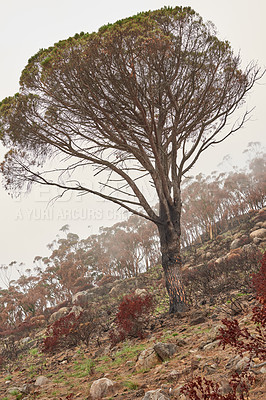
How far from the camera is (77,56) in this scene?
611 cm

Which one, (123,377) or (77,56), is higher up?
(77,56)

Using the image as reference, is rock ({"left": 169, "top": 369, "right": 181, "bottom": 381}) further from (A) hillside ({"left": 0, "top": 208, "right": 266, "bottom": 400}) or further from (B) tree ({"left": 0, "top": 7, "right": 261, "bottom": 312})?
(B) tree ({"left": 0, "top": 7, "right": 261, "bottom": 312})

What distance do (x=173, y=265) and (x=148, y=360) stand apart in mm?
3440

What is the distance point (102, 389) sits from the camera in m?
2.95

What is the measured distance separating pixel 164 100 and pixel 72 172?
3.44 m

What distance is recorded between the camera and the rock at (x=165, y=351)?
351cm

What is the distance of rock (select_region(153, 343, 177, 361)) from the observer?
11.5 feet

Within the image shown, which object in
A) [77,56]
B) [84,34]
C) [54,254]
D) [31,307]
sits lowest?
[31,307]

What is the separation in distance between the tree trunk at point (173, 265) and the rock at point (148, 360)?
2938mm

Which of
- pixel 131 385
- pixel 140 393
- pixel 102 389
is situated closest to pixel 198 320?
pixel 131 385

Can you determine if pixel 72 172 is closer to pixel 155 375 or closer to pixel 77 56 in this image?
pixel 77 56

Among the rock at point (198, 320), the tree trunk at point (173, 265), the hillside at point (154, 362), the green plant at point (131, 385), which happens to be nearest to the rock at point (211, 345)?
the hillside at point (154, 362)

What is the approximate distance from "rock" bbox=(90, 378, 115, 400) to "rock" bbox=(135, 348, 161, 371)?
0.67 metres

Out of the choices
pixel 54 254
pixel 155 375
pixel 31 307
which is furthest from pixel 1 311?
pixel 155 375
